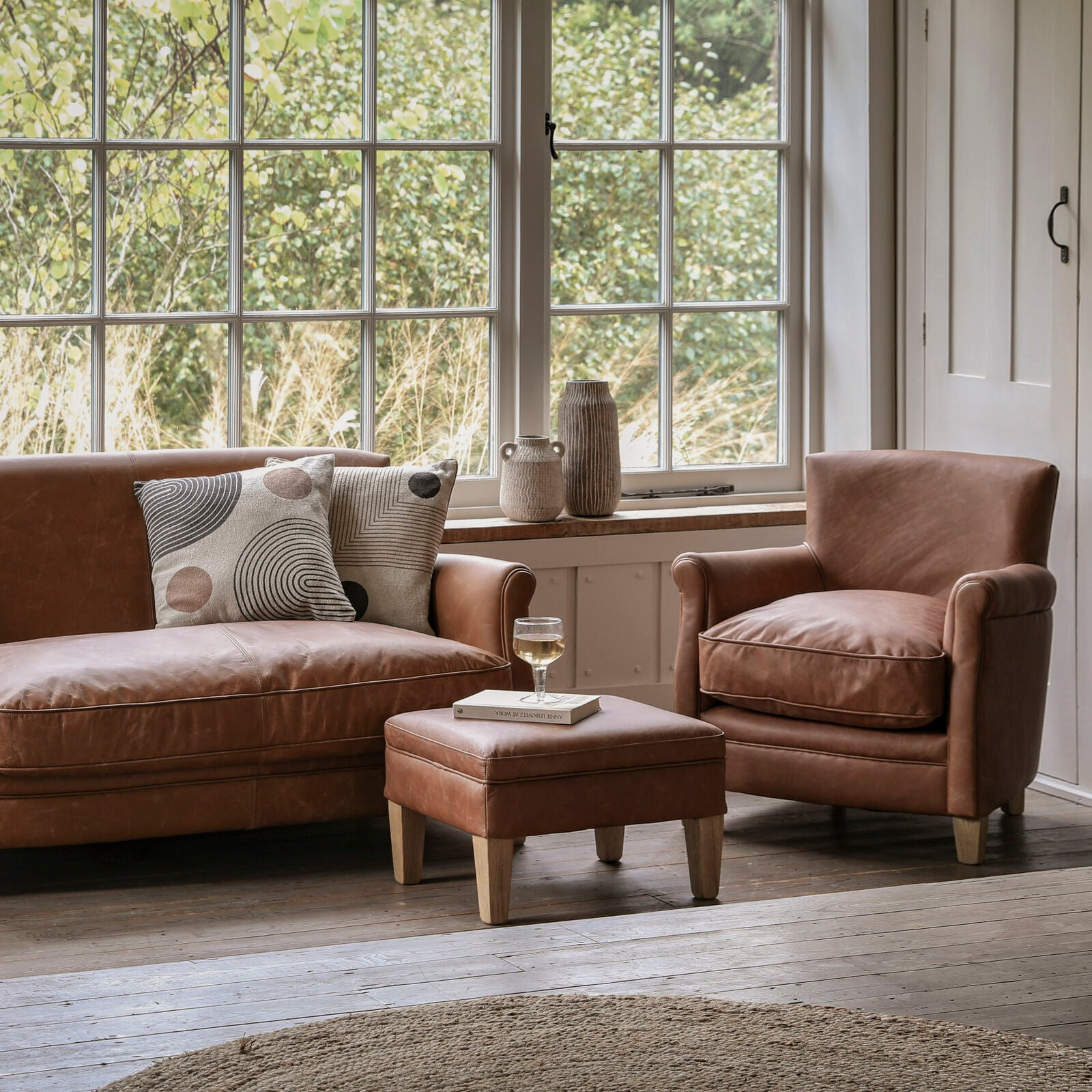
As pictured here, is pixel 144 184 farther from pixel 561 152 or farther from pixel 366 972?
pixel 366 972

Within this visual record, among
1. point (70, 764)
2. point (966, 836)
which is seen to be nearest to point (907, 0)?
point (966, 836)

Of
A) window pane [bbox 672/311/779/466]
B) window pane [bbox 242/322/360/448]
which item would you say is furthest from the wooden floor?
window pane [bbox 672/311/779/466]

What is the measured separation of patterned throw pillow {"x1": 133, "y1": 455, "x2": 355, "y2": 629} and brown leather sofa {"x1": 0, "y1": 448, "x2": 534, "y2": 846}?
0.07 m

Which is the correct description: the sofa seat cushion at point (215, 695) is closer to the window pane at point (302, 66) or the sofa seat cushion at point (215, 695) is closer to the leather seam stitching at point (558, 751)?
the leather seam stitching at point (558, 751)

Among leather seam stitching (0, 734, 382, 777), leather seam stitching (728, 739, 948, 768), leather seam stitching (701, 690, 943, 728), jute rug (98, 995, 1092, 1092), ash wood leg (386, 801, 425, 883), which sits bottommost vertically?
ash wood leg (386, 801, 425, 883)

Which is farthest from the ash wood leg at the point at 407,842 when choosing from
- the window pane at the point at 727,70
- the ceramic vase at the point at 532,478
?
the window pane at the point at 727,70

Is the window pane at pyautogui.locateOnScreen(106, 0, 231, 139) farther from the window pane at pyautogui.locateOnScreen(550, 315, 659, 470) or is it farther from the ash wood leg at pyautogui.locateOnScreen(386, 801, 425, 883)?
the ash wood leg at pyautogui.locateOnScreen(386, 801, 425, 883)

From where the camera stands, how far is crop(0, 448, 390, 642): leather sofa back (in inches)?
139

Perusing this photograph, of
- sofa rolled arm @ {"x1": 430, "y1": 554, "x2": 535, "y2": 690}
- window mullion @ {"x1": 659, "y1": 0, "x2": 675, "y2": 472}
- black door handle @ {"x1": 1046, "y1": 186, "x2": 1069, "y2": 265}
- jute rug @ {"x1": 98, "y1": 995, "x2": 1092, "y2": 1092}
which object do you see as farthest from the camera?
window mullion @ {"x1": 659, "y1": 0, "x2": 675, "y2": 472}

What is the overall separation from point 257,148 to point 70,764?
75.3 inches

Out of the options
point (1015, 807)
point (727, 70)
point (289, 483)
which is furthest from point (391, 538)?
point (727, 70)

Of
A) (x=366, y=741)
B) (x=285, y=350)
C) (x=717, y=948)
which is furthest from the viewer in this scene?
(x=285, y=350)

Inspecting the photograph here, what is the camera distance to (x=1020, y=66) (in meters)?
3.94

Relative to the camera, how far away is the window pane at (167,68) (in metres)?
4.04
